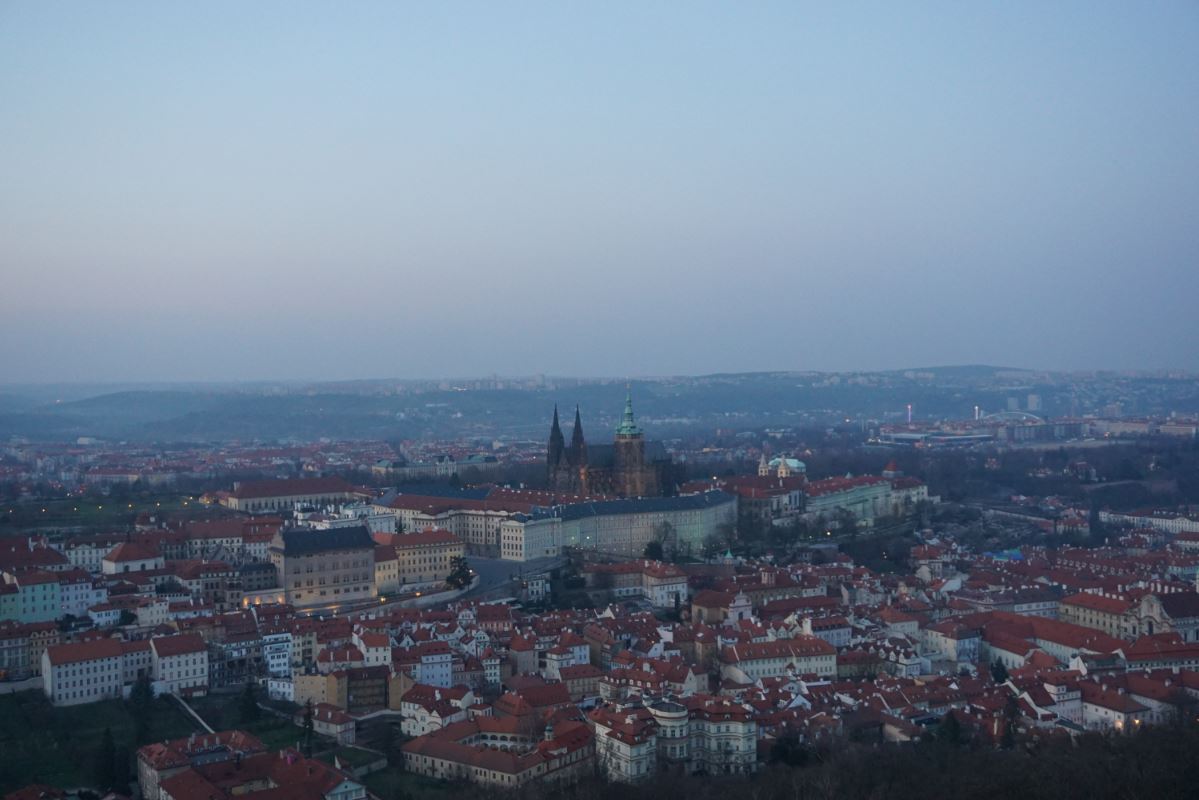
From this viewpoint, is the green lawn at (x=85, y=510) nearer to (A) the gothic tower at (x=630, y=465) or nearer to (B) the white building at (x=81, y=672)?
(A) the gothic tower at (x=630, y=465)

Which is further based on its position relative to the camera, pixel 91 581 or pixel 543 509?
pixel 543 509

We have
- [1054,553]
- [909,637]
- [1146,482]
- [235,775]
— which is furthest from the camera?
[1146,482]

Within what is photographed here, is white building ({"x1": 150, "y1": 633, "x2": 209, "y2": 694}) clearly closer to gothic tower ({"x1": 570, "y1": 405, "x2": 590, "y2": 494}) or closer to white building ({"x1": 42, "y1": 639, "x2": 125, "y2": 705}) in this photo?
white building ({"x1": 42, "y1": 639, "x2": 125, "y2": 705})

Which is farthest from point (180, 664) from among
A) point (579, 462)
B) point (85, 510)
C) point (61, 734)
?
point (579, 462)

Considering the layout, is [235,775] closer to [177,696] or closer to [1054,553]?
[177,696]

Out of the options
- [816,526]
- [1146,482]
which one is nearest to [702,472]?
[816,526]

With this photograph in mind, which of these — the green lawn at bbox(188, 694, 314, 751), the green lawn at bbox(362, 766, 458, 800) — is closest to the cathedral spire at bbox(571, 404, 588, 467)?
the green lawn at bbox(188, 694, 314, 751)

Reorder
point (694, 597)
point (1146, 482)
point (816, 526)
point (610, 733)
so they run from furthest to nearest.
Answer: point (1146, 482) → point (816, 526) → point (694, 597) → point (610, 733)
